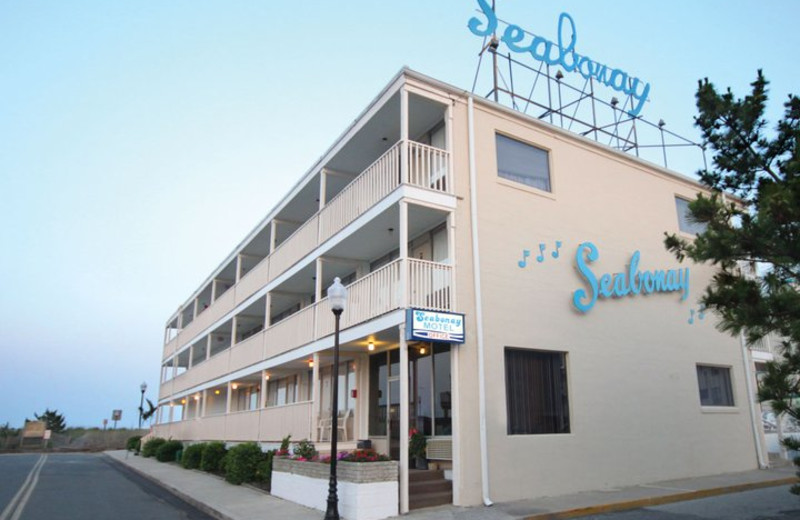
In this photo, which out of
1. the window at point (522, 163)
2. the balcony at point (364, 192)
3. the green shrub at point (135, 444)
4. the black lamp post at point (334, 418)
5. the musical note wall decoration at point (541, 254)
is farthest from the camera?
the green shrub at point (135, 444)

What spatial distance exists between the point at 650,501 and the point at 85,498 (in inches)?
532

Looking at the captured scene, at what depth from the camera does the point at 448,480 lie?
40.7ft

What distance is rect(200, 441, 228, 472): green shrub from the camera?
20947mm

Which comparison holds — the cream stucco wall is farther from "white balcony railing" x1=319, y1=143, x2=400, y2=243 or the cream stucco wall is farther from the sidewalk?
"white balcony railing" x1=319, y1=143, x2=400, y2=243

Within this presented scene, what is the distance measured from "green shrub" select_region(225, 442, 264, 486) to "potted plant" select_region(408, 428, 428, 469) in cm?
554

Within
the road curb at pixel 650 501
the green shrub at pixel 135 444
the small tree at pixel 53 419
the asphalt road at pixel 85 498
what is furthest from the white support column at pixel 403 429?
the small tree at pixel 53 419

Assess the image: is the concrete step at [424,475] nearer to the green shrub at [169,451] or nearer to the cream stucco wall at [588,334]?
the cream stucco wall at [588,334]

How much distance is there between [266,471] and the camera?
16.0 metres

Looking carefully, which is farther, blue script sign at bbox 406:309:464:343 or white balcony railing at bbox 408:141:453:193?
white balcony railing at bbox 408:141:453:193

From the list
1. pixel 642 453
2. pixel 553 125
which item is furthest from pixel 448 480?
pixel 553 125

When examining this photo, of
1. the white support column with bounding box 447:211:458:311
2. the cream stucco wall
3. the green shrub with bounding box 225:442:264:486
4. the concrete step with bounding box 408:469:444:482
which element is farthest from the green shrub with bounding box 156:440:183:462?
the white support column with bounding box 447:211:458:311

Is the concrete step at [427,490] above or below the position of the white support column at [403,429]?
below

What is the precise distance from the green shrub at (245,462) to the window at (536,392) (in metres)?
7.91

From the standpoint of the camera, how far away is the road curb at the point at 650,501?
10.8 metres
